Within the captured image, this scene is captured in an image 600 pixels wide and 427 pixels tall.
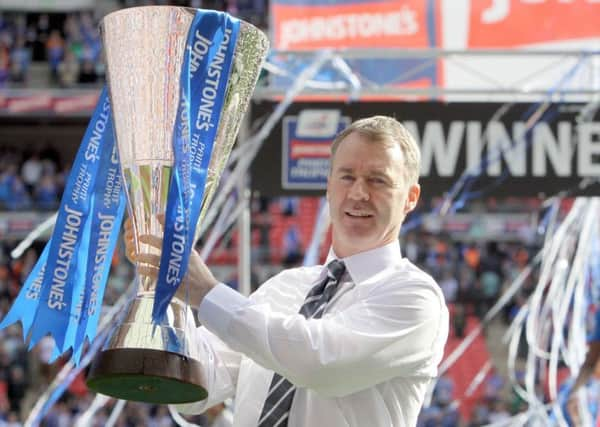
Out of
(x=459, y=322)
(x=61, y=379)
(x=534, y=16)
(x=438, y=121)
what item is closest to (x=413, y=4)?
(x=534, y=16)

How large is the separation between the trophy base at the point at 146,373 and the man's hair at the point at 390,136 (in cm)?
55

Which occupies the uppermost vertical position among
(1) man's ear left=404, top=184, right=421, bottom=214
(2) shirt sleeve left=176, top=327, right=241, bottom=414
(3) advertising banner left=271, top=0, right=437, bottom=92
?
(3) advertising banner left=271, top=0, right=437, bottom=92

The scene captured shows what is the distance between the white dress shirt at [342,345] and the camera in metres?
2.31

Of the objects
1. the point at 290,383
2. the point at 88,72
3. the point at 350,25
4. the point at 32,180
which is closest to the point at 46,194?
the point at 32,180

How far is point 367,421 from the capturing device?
2439mm

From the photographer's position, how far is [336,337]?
2.35 meters

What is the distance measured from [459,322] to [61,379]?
9.38m

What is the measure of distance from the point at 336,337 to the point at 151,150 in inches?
20.1

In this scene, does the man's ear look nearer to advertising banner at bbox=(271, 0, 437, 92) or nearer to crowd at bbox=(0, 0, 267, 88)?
advertising banner at bbox=(271, 0, 437, 92)

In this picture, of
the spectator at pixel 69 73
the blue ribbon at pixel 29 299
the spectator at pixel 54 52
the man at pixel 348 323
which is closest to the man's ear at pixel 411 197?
the man at pixel 348 323

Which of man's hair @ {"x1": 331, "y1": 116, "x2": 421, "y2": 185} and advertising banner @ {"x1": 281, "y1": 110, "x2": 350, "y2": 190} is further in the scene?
Answer: advertising banner @ {"x1": 281, "y1": 110, "x2": 350, "y2": 190}

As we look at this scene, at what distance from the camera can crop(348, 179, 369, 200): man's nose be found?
2506 millimetres

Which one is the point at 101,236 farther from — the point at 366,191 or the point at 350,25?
the point at 350,25

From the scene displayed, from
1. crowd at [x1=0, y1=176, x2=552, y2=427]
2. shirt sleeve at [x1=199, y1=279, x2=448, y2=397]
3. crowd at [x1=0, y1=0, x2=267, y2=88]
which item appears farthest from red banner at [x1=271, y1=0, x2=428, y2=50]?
crowd at [x1=0, y1=0, x2=267, y2=88]
